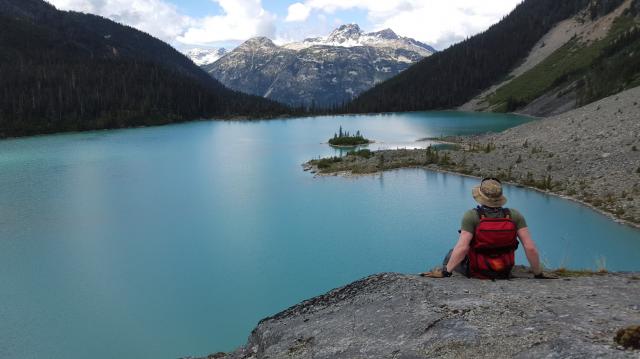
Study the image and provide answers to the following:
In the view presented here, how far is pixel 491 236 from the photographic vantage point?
9695mm

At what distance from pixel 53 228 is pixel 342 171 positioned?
109 ft

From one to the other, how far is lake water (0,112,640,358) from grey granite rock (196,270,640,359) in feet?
33.6

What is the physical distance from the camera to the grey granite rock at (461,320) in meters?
7.11

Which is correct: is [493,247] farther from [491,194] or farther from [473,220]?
[491,194]

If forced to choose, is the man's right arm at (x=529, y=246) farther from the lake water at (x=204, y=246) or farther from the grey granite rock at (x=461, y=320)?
the lake water at (x=204, y=246)

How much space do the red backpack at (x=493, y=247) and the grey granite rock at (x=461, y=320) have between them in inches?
14.7

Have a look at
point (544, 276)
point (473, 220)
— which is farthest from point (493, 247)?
point (544, 276)

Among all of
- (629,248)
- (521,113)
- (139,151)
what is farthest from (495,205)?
(521,113)

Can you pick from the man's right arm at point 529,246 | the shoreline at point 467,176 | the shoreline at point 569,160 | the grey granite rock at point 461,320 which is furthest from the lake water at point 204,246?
the man's right arm at point 529,246

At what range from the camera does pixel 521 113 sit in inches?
5935

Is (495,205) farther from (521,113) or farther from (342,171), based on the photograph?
(521,113)

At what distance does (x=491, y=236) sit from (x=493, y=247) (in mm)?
406

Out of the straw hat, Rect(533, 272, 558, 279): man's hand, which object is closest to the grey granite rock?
Rect(533, 272, 558, 279): man's hand

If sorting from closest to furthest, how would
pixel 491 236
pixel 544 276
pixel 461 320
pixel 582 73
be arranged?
pixel 461 320 < pixel 491 236 < pixel 544 276 < pixel 582 73
